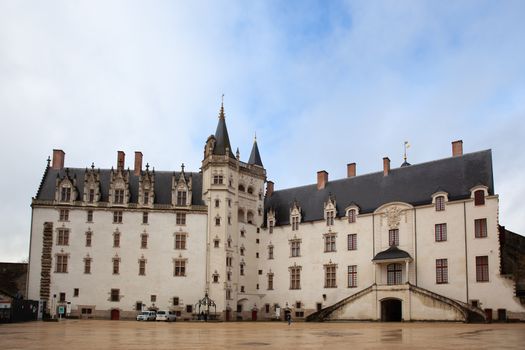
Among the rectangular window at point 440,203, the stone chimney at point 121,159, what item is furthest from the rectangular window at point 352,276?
the stone chimney at point 121,159

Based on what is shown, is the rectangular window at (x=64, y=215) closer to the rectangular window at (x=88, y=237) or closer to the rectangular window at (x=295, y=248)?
the rectangular window at (x=88, y=237)

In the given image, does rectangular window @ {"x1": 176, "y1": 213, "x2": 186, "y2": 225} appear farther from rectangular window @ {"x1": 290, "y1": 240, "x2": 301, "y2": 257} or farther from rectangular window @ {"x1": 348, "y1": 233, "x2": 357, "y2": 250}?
rectangular window @ {"x1": 348, "y1": 233, "x2": 357, "y2": 250}

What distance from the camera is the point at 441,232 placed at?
46719mm

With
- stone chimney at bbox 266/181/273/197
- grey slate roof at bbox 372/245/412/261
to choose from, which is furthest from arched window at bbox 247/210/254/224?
grey slate roof at bbox 372/245/412/261

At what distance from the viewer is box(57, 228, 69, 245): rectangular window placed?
5416 centimetres

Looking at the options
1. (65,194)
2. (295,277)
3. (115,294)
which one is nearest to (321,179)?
(295,277)

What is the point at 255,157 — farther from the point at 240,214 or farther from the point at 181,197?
the point at 181,197

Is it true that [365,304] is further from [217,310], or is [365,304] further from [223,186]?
Result: [223,186]

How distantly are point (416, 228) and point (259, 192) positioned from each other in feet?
60.2

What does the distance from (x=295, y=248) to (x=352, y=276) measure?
23.5 ft

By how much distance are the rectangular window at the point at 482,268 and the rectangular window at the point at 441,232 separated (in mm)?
3154

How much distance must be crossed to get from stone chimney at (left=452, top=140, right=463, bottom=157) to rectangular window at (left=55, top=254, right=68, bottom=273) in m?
35.8

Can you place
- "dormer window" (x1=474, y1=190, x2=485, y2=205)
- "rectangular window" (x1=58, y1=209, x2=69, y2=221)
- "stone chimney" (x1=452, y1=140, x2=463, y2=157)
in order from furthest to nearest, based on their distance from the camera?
"rectangular window" (x1=58, y1=209, x2=69, y2=221) < "stone chimney" (x1=452, y1=140, x2=463, y2=157) < "dormer window" (x1=474, y1=190, x2=485, y2=205)

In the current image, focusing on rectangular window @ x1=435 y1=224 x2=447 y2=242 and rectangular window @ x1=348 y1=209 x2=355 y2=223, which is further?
rectangular window @ x1=348 y1=209 x2=355 y2=223
